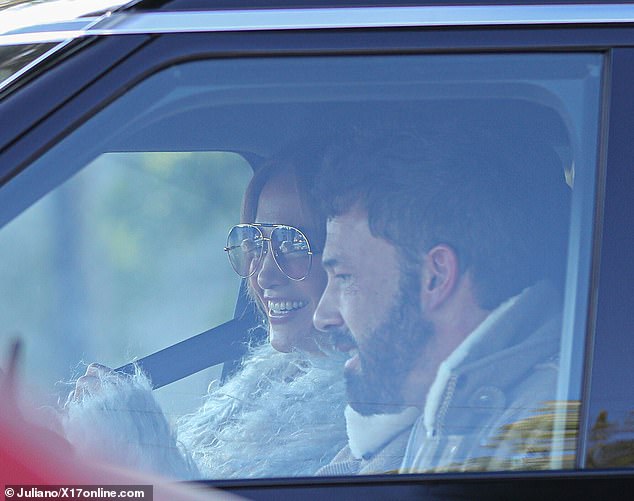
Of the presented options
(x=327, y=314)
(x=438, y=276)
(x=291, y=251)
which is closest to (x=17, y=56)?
(x=291, y=251)

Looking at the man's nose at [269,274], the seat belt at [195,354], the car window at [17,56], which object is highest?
the car window at [17,56]

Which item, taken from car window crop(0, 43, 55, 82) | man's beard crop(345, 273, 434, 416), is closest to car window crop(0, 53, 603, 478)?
man's beard crop(345, 273, 434, 416)

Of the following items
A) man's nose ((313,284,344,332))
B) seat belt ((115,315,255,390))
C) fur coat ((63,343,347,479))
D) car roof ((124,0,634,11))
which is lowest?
fur coat ((63,343,347,479))

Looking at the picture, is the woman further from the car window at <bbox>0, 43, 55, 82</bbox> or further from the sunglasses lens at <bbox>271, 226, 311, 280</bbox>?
the car window at <bbox>0, 43, 55, 82</bbox>

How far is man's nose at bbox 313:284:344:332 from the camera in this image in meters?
1.57

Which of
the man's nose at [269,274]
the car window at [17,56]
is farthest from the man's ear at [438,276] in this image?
the car window at [17,56]

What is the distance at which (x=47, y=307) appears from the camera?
1.51 metres

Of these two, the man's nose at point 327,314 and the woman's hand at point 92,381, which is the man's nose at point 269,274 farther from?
the woman's hand at point 92,381

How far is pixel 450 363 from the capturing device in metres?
1.49

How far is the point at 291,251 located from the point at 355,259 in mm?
126

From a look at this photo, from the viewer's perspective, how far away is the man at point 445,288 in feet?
4.80

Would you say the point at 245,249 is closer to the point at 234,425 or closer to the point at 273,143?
the point at 273,143

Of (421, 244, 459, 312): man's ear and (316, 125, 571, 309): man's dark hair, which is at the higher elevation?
(316, 125, 571, 309): man's dark hair

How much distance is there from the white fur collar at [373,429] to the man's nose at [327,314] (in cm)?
17
